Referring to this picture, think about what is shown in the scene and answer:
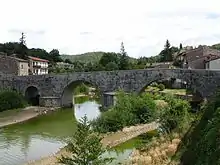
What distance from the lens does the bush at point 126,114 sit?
130ft

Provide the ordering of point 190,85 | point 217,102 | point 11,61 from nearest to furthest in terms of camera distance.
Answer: point 217,102 < point 190,85 < point 11,61

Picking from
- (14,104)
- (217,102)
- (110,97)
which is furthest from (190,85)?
(217,102)

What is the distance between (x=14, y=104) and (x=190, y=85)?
24205mm

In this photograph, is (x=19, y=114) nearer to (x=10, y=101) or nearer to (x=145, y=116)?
(x=10, y=101)

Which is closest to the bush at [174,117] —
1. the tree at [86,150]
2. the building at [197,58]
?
the tree at [86,150]

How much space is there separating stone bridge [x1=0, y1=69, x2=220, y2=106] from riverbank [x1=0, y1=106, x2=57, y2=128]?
14.0ft

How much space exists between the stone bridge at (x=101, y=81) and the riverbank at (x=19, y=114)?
14.0 feet

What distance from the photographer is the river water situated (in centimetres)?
3126

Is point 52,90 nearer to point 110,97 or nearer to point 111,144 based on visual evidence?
point 110,97

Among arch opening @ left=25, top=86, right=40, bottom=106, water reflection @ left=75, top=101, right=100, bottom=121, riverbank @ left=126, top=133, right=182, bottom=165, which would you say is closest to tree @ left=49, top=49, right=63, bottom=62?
arch opening @ left=25, top=86, right=40, bottom=106

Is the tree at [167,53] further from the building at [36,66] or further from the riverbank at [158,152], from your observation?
the riverbank at [158,152]

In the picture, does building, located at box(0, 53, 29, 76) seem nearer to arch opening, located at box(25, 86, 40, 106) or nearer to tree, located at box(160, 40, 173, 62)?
arch opening, located at box(25, 86, 40, 106)

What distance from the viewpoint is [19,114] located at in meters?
55.1

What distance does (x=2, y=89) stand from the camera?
66.2 metres
